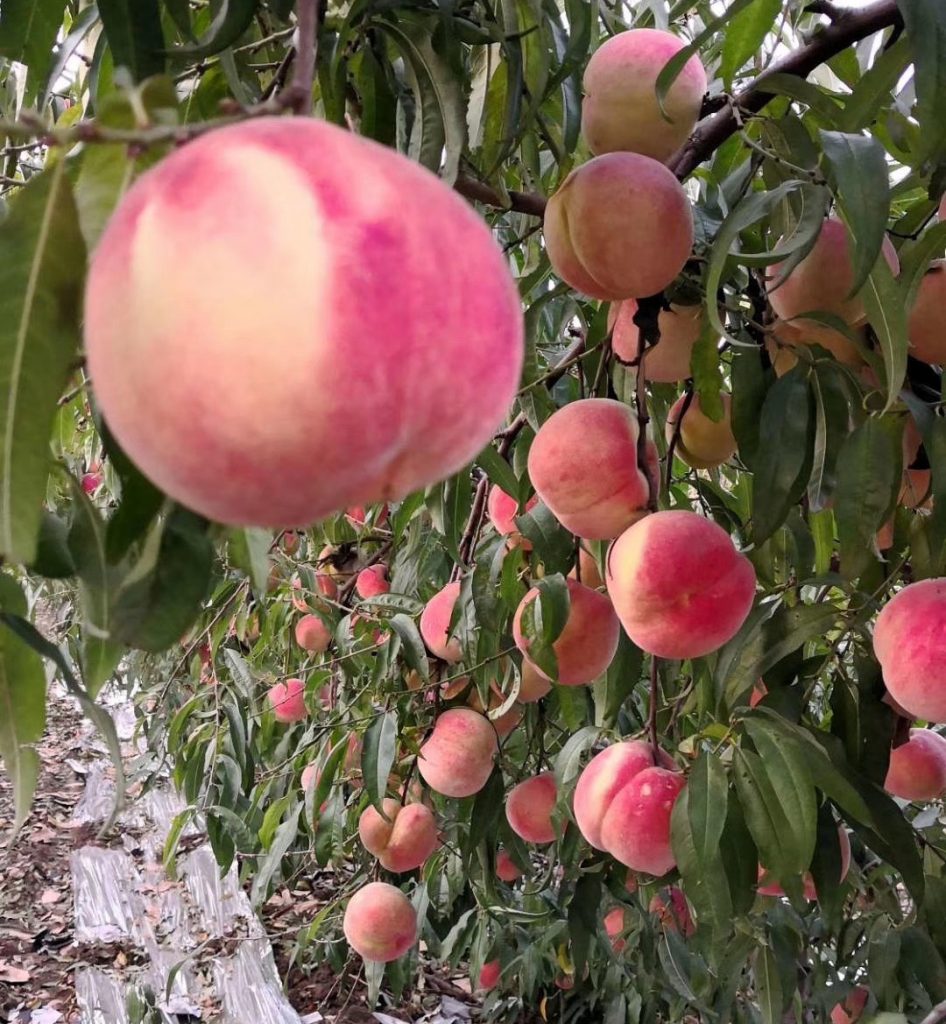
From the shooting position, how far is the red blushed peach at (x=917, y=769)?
114cm

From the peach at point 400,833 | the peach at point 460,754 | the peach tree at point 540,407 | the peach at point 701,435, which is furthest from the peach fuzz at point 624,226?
the peach at point 400,833

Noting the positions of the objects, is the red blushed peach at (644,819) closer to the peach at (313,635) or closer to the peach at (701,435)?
the peach at (701,435)

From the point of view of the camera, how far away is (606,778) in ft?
3.32

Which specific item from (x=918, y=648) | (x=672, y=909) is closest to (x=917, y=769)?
(x=918, y=648)

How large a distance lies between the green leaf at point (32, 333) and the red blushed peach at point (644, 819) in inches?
29.9

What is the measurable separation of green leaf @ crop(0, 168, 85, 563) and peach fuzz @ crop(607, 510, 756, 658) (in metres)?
0.60

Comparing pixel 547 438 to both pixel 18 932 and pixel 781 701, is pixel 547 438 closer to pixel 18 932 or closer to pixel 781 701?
pixel 781 701

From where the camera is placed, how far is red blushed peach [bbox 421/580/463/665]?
1.35 metres

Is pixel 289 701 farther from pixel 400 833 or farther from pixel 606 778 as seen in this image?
pixel 606 778

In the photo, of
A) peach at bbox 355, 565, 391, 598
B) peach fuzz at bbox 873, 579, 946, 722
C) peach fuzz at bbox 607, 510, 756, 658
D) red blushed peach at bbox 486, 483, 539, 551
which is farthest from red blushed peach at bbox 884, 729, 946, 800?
peach at bbox 355, 565, 391, 598

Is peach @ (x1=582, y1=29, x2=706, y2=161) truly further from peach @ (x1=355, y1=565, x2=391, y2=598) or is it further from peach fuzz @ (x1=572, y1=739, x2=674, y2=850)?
peach @ (x1=355, y1=565, x2=391, y2=598)

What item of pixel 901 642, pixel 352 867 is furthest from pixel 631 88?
pixel 352 867

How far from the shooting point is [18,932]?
294cm

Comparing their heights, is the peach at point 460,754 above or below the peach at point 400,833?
above
